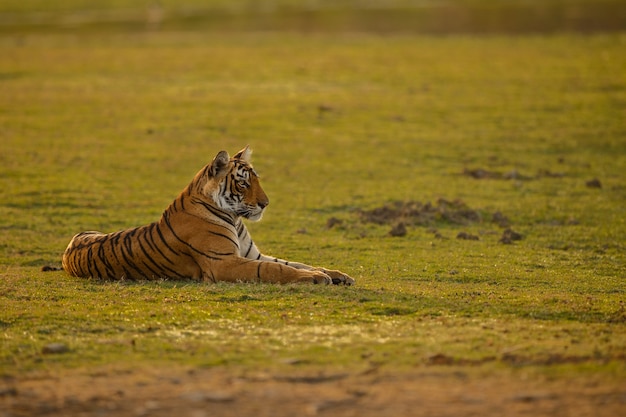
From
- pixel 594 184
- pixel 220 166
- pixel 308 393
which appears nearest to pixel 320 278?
pixel 220 166

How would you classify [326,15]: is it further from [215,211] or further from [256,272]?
[256,272]

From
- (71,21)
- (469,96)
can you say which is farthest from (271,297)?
(71,21)

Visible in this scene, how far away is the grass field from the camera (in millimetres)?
7520

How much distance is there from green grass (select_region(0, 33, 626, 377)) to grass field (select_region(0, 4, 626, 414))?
5 cm

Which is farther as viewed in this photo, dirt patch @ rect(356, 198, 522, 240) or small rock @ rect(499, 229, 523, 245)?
dirt patch @ rect(356, 198, 522, 240)

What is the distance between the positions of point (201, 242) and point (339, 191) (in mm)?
6836

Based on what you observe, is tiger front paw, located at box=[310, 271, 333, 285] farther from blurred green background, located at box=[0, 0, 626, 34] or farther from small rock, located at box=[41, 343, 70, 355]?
blurred green background, located at box=[0, 0, 626, 34]

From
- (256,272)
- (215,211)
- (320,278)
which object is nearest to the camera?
(320,278)

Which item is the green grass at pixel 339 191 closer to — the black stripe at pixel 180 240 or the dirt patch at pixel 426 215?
the dirt patch at pixel 426 215

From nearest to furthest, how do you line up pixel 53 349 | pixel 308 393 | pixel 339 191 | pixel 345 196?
pixel 308 393
pixel 53 349
pixel 345 196
pixel 339 191

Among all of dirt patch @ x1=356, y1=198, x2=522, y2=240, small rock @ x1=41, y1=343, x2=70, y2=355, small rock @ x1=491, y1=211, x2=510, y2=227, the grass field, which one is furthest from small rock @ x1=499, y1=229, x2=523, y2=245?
small rock @ x1=41, y1=343, x2=70, y2=355

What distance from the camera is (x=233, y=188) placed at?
10.4m

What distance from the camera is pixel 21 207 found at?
51.2 feet

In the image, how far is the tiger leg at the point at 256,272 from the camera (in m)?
9.62
